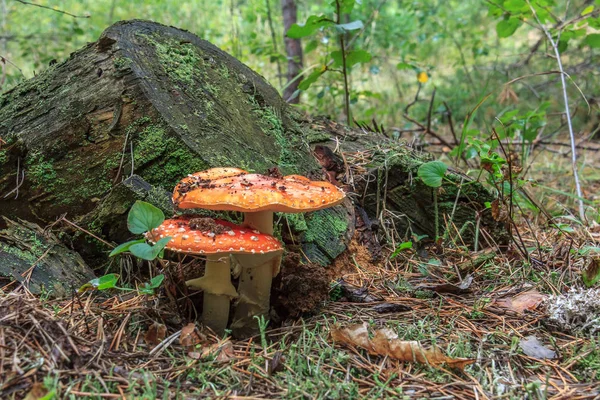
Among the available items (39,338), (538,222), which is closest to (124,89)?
(39,338)

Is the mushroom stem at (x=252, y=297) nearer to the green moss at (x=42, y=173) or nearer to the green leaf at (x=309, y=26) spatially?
the green moss at (x=42, y=173)

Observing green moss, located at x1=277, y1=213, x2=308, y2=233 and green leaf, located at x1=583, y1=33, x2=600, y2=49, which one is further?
green leaf, located at x1=583, y1=33, x2=600, y2=49

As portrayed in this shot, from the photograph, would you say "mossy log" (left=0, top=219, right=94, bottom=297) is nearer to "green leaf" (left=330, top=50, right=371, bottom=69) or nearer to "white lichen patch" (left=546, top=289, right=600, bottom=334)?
"white lichen patch" (left=546, top=289, right=600, bottom=334)

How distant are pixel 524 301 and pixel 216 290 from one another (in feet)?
5.99

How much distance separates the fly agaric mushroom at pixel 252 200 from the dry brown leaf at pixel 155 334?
413 mm

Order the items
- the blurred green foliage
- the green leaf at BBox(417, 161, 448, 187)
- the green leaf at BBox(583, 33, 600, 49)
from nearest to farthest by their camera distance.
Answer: the green leaf at BBox(417, 161, 448, 187) → the green leaf at BBox(583, 33, 600, 49) → the blurred green foliage

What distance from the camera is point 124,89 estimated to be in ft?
9.00

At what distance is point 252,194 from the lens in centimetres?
200

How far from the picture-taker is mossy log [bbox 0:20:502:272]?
2.73 meters

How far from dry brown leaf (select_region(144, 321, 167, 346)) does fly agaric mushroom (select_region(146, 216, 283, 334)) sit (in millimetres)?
253

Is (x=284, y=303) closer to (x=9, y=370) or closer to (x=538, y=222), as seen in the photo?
(x=9, y=370)

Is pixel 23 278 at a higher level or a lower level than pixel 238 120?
lower

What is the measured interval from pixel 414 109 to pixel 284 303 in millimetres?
8389

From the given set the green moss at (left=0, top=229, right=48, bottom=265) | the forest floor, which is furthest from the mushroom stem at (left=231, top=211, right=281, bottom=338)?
the green moss at (left=0, top=229, right=48, bottom=265)
